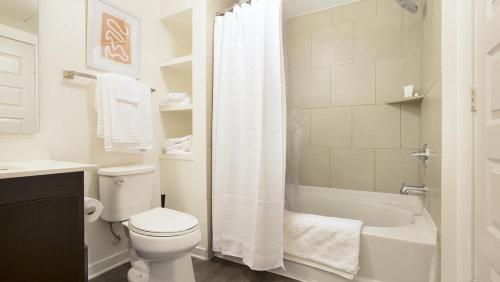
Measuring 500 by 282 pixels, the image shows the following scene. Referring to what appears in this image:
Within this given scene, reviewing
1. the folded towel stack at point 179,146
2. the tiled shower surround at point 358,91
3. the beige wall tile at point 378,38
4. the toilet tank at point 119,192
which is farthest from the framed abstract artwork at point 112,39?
the beige wall tile at point 378,38

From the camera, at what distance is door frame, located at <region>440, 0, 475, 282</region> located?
100 cm

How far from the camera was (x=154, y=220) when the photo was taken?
1419 millimetres

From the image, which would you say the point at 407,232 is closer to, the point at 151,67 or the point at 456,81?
the point at 456,81

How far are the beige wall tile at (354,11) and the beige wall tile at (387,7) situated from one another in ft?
0.12

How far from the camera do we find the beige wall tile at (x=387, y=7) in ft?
6.74

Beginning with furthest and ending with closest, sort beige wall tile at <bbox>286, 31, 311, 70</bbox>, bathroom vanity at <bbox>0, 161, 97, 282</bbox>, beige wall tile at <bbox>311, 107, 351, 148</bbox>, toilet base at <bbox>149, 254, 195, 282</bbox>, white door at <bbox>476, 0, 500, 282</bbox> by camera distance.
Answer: beige wall tile at <bbox>286, 31, 311, 70</bbox> < beige wall tile at <bbox>311, 107, 351, 148</bbox> < toilet base at <bbox>149, 254, 195, 282</bbox> < bathroom vanity at <bbox>0, 161, 97, 282</bbox> < white door at <bbox>476, 0, 500, 282</bbox>

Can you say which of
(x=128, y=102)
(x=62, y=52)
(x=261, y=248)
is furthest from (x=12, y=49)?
(x=261, y=248)

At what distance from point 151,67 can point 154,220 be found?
1.38 metres

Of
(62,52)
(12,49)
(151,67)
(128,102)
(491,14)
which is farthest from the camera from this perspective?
(151,67)

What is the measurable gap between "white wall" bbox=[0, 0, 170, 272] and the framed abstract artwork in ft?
0.16

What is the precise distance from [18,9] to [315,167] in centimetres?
255

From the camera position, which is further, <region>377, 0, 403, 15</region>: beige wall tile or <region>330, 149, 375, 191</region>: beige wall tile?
<region>330, 149, 375, 191</region>: beige wall tile

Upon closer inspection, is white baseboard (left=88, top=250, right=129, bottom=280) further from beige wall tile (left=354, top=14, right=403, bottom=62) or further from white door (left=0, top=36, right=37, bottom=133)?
beige wall tile (left=354, top=14, right=403, bottom=62)

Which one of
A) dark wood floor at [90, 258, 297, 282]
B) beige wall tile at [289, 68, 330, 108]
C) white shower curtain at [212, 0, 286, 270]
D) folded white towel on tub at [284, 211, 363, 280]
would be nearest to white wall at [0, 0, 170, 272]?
dark wood floor at [90, 258, 297, 282]
